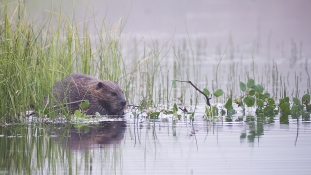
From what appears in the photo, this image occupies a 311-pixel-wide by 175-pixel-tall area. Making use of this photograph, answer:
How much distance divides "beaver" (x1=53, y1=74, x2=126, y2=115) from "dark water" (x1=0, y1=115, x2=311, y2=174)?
1044mm

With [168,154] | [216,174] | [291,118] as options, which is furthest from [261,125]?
[216,174]

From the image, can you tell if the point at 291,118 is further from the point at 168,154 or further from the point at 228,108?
the point at 168,154

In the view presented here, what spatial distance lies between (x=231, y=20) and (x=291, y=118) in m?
28.1

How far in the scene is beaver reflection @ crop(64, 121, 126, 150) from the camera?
7.64 metres

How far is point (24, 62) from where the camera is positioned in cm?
965

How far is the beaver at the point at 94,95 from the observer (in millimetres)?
10727

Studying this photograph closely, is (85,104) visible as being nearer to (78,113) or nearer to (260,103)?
(78,113)

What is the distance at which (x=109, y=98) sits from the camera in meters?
10.8

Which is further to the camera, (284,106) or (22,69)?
(284,106)

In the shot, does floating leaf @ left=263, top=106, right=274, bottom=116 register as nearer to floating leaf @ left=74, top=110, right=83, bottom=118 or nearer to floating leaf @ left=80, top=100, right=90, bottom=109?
floating leaf @ left=80, top=100, right=90, bottom=109

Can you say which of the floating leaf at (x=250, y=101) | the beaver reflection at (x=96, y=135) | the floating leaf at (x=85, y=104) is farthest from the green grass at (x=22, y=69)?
the floating leaf at (x=250, y=101)

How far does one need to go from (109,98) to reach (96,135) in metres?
2.41

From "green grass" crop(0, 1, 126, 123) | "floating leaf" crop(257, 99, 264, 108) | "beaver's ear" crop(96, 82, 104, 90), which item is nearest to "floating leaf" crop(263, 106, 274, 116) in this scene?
"floating leaf" crop(257, 99, 264, 108)

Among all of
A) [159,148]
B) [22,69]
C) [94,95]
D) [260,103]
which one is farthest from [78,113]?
[260,103]
